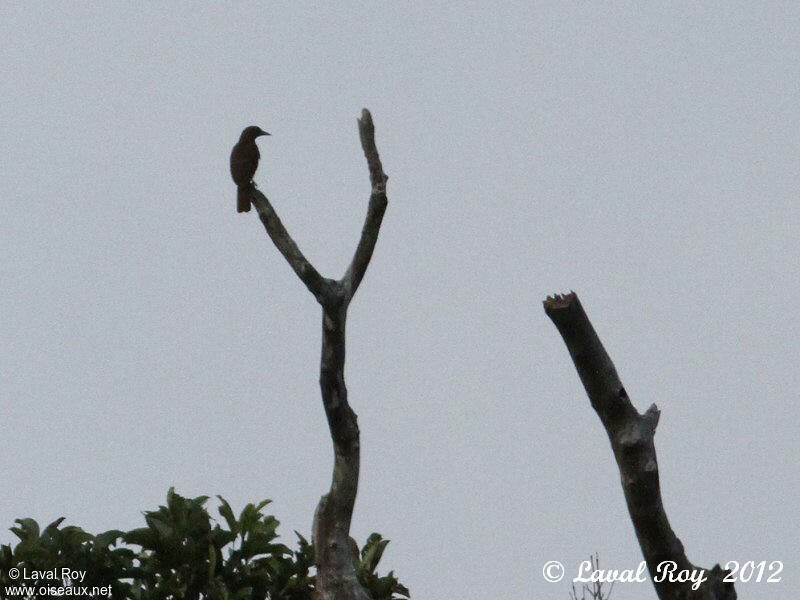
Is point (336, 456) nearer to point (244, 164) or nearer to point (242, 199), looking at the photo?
point (242, 199)

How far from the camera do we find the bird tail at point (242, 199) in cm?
1057

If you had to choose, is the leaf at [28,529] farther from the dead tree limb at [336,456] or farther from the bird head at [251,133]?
the bird head at [251,133]

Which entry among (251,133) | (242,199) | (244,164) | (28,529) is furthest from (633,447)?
(251,133)

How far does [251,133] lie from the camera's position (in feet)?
39.1

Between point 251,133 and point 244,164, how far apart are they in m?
1.04

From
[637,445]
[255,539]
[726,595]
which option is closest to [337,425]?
[255,539]

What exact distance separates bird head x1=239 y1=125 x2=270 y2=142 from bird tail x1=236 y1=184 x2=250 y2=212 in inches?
44.0

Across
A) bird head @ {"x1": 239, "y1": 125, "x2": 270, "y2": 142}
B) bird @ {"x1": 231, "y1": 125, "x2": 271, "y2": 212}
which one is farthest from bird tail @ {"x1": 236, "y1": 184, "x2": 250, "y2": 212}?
bird head @ {"x1": 239, "y1": 125, "x2": 270, "y2": 142}

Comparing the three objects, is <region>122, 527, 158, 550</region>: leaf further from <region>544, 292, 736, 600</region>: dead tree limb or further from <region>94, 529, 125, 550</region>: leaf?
<region>544, 292, 736, 600</region>: dead tree limb

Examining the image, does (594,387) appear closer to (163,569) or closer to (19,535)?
(163,569)

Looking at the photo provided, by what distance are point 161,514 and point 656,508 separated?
335 centimetres

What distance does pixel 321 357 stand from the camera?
805cm

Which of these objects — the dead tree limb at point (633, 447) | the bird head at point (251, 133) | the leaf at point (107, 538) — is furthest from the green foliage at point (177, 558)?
the bird head at point (251, 133)

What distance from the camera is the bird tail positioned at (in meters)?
10.6
